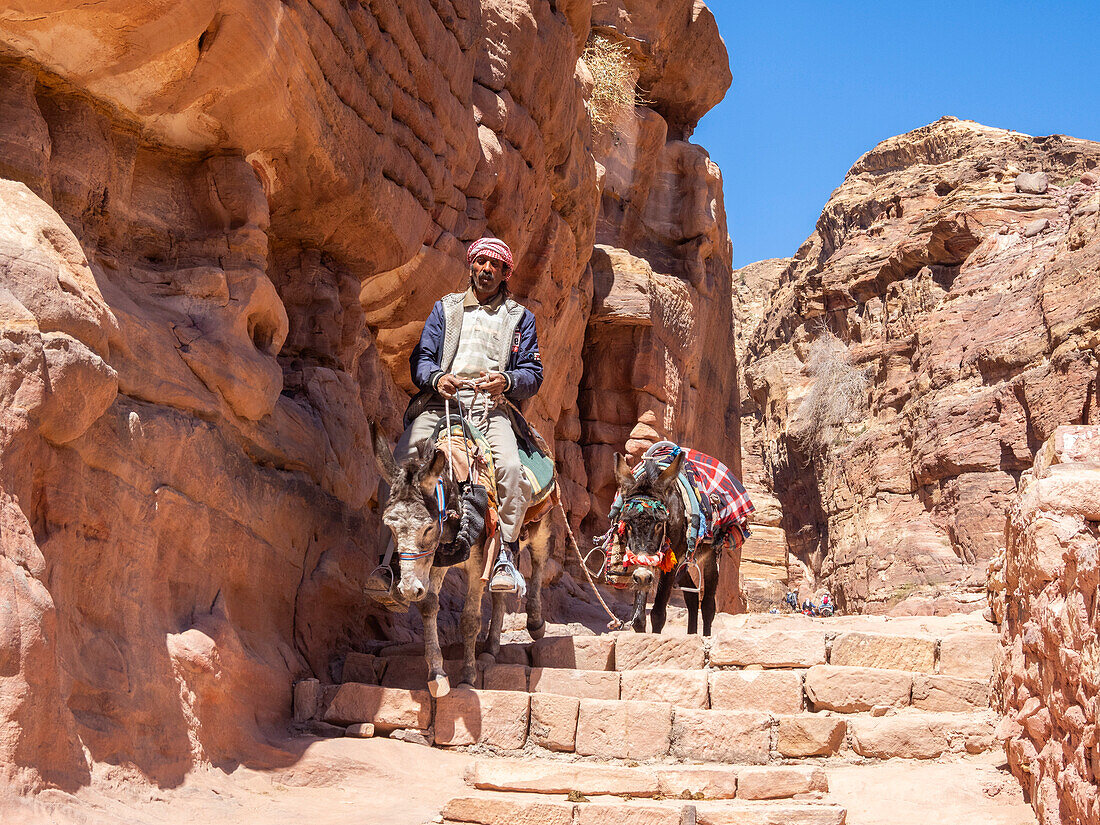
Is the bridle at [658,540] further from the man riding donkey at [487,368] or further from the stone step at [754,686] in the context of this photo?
the man riding donkey at [487,368]

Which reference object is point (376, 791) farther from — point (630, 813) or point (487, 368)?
point (487, 368)

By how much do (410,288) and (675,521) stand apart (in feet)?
12.2

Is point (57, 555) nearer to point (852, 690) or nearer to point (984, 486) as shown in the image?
point (852, 690)

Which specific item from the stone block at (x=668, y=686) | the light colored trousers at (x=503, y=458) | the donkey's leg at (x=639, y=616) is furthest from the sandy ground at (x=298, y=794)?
the donkey's leg at (x=639, y=616)

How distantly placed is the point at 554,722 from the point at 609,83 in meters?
14.4

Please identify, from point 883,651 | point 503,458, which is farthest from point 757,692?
point 503,458

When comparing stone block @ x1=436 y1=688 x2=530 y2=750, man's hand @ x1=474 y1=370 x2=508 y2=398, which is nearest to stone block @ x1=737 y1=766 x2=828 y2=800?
stone block @ x1=436 y1=688 x2=530 y2=750

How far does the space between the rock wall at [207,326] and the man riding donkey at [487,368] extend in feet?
3.65

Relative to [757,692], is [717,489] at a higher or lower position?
higher

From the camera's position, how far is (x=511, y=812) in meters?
5.57

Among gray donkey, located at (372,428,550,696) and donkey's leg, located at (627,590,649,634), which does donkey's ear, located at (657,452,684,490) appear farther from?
gray donkey, located at (372,428,550,696)

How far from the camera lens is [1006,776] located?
6.02m

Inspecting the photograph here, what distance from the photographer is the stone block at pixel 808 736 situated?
22.7 feet

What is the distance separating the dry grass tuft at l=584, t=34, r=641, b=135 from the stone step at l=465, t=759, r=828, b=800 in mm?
14423
